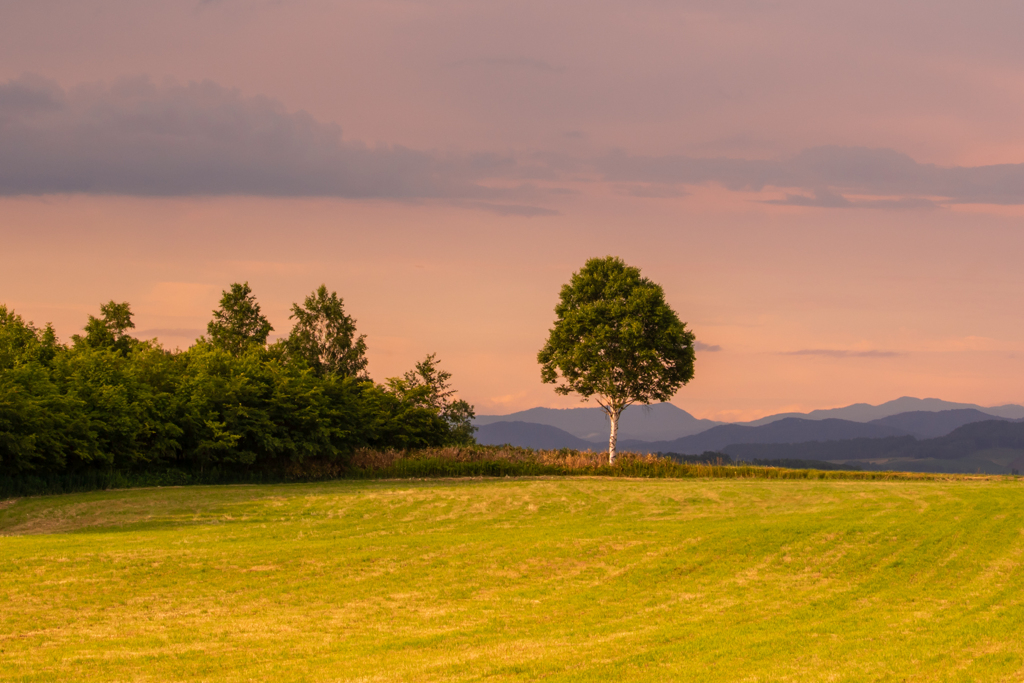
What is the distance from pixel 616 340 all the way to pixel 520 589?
31207mm

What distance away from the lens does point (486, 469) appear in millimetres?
44094

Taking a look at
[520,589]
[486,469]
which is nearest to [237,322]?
[486,469]

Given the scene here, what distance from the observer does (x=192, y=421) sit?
39.9 meters

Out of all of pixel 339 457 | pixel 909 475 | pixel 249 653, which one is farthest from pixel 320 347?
pixel 249 653

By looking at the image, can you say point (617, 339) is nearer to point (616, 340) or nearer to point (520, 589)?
point (616, 340)

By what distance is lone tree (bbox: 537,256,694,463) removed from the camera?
157ft

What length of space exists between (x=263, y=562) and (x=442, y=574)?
457cm

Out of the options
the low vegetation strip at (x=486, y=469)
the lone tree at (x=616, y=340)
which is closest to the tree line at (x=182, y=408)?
the low vegetation strip at (x=486, y=469)

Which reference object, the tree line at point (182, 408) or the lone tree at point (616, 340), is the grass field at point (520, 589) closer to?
the tree line at point (182, 408)

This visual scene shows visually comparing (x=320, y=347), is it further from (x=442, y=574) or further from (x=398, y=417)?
(x=442, y=574)

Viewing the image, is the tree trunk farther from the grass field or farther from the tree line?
the grass field

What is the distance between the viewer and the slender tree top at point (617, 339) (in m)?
47.9

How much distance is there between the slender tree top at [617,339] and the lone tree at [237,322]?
22563mm

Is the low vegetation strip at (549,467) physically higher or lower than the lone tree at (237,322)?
lower
